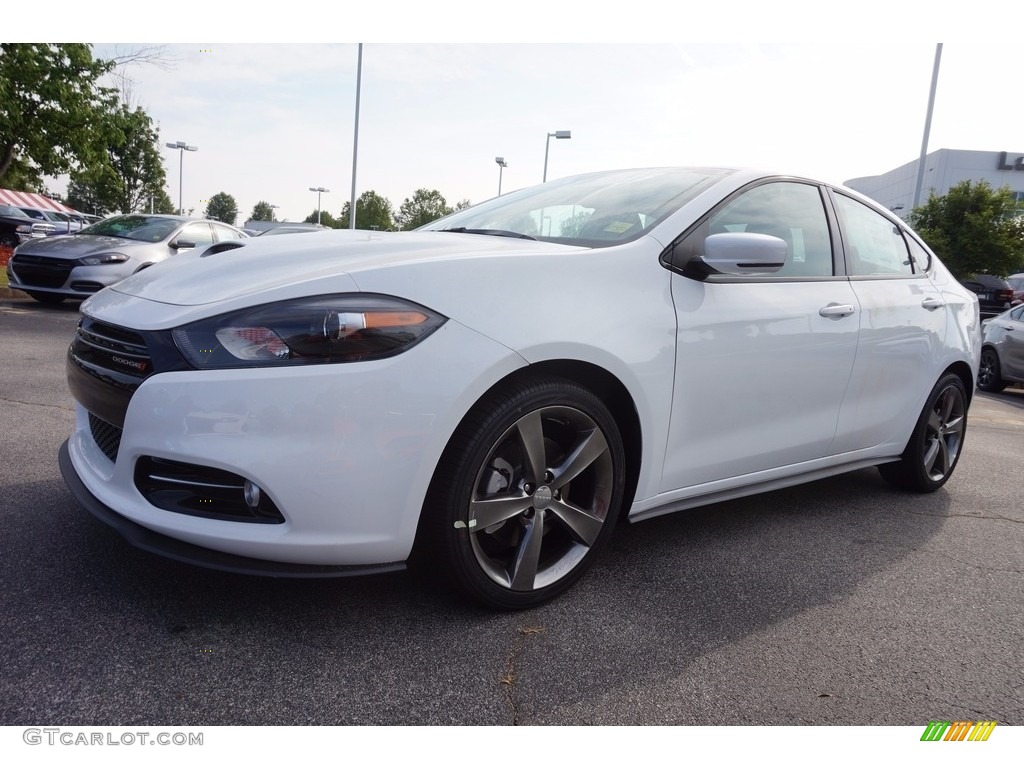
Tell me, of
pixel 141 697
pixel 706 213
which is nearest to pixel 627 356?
pixel 706 213

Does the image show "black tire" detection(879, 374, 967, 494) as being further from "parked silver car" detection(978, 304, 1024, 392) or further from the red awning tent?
the red awning tent

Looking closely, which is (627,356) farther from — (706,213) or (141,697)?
(141,697)

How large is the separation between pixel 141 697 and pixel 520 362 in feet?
4.08

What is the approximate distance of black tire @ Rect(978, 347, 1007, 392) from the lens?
11.0 metres

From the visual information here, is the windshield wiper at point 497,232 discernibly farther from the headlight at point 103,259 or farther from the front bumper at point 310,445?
the headlight at point 103,259

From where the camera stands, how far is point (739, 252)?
2.60 metres

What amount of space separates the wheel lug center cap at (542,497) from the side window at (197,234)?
940cm

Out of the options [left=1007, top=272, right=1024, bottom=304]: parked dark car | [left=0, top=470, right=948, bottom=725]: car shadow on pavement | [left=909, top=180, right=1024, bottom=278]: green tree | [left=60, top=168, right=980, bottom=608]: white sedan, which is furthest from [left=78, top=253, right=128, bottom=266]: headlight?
[left=909, top=180, right=1024, bottom=278]: green tree

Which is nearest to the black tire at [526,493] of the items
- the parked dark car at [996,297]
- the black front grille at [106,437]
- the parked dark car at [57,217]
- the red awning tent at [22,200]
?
the black front grille at [106,437]

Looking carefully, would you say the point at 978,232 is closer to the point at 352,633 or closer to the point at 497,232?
the point at 497,232

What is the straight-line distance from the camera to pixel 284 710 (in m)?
1.82

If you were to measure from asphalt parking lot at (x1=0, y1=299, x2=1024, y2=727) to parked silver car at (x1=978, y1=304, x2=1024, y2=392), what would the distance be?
28.8 feet

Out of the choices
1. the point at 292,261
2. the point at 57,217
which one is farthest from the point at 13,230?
the point at 292,261

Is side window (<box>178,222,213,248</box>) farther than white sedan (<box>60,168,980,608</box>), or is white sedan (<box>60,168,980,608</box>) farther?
side window (<box>178,222,213,248</box>)
